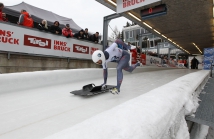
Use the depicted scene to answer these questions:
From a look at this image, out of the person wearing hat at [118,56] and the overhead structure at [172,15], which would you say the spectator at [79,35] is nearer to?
the overhead structure at [172,15]

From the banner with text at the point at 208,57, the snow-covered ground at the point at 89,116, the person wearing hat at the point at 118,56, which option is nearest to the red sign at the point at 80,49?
the person wearing hat at the point at 118,56

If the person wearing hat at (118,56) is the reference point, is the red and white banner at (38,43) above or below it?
above

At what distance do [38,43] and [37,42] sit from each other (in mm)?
48

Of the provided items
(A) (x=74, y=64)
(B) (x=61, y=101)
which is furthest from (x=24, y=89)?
(A) (x=74, y=64)

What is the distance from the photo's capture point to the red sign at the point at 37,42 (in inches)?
202

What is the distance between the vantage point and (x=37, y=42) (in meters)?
5.44

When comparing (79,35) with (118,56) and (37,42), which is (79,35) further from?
(118,56)

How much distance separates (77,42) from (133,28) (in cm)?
A: 2607

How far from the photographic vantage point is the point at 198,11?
801cm

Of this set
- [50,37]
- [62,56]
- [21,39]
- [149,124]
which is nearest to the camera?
[149,124]

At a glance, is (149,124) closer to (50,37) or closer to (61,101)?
(61,101)

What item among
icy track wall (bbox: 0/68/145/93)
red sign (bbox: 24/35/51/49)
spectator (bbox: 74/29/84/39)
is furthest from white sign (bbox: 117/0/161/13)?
icy track wall (bbox: 0/68/145/93)

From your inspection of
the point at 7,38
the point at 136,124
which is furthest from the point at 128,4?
the point at 136,124

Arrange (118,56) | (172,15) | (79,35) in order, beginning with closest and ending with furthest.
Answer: (118,56) < (79,35) < (172,15)
